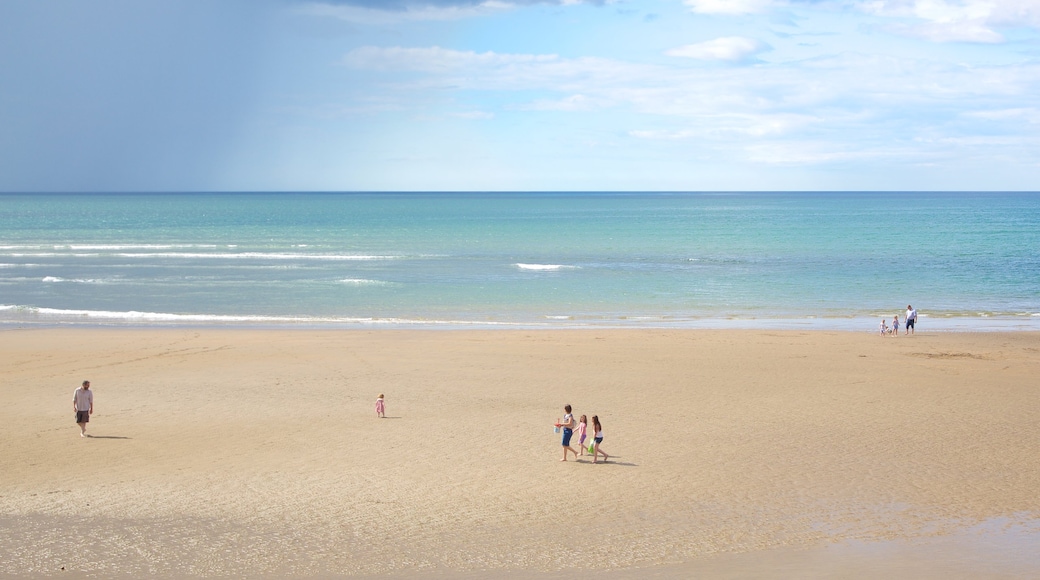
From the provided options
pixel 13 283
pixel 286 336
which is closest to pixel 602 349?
pixel 286 336

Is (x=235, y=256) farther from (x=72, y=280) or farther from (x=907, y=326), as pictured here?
(x=907, y=326)

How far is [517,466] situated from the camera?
1429 centimetres

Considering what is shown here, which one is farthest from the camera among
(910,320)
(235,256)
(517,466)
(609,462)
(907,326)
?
(235,256)

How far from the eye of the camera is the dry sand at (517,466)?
10578 millimetres

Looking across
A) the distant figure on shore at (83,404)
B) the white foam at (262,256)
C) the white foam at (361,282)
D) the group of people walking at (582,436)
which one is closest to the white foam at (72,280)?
the white foam at (361,282)

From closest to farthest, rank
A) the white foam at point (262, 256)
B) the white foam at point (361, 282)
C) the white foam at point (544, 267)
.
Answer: the white foam at point (361, 282), the white foam at point (544, 267), the white foam at point (262, 256)

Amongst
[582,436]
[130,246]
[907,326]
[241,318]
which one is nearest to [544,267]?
[241,318]

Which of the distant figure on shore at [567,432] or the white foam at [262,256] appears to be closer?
the distant figure on shore at [567,432]

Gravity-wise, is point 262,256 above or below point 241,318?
above

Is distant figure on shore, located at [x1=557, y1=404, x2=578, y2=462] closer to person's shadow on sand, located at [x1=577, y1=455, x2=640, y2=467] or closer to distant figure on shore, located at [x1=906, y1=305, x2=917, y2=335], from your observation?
person's shadow on sand, located at [x1=577, y1=455, x2=640, y2=467]

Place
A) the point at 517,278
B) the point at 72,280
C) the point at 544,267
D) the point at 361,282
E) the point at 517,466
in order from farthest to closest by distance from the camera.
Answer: the point at 544,267
the point at 517,278
the point at 72,280
the point at 361,282
the point at 517,466

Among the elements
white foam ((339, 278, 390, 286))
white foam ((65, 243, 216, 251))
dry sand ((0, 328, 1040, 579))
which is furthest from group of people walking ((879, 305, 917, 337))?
→ white foam ((65, 243, 216, 251))

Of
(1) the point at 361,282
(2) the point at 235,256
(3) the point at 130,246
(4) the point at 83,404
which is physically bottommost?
(4) the point at 83,404

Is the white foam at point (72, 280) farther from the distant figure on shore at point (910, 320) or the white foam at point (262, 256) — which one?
the distant figure on shore at point (910, 320)
